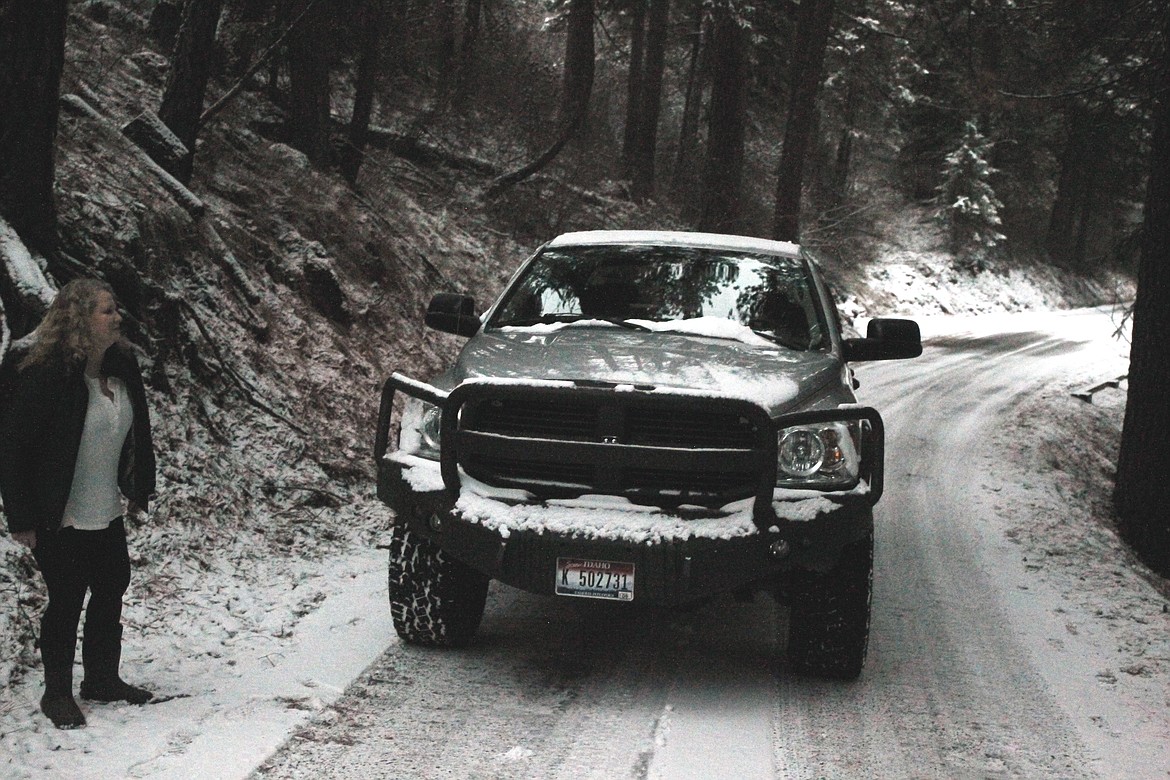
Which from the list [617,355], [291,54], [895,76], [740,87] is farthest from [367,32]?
[895,76]

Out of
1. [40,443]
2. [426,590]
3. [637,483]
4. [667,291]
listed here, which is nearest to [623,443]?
[637,483]

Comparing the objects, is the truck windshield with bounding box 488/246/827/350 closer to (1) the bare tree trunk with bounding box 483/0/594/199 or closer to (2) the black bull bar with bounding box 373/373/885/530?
(2) the black bull bar with bounding box 373/373/885/530

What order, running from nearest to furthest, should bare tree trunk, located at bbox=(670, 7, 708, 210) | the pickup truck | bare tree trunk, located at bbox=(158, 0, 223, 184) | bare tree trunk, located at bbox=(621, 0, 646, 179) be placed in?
1. the pickup truck
2. bare tree trunk, located at bbox=(158, 0, 223, 184)
3. bare tree trunk, located at bbox=(621, 0, 646, 179)
4. bare tree trunk, located at bbox=(670, 7, 708, 210)

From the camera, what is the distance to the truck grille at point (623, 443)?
4586 mm

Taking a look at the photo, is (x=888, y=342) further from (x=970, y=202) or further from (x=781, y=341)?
(x=970, y=202)

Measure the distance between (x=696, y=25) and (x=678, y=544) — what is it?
23.4m

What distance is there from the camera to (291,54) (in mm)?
13188

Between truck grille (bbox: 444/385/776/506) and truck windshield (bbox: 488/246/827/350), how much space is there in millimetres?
1201

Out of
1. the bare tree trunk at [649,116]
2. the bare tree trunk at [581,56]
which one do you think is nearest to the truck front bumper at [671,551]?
the bare tree trunk at [581,56]

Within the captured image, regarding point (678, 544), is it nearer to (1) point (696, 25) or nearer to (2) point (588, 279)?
(2) point (588, 279)

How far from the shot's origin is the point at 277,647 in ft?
17.5

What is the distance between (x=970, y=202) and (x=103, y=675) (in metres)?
35.8

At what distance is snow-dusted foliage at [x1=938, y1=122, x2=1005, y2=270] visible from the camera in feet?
119

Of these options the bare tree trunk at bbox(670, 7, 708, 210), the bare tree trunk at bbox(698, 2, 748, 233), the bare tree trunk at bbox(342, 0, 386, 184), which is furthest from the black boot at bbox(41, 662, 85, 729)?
the bare tree trunk at bbox(670, 7, 708, 210)
